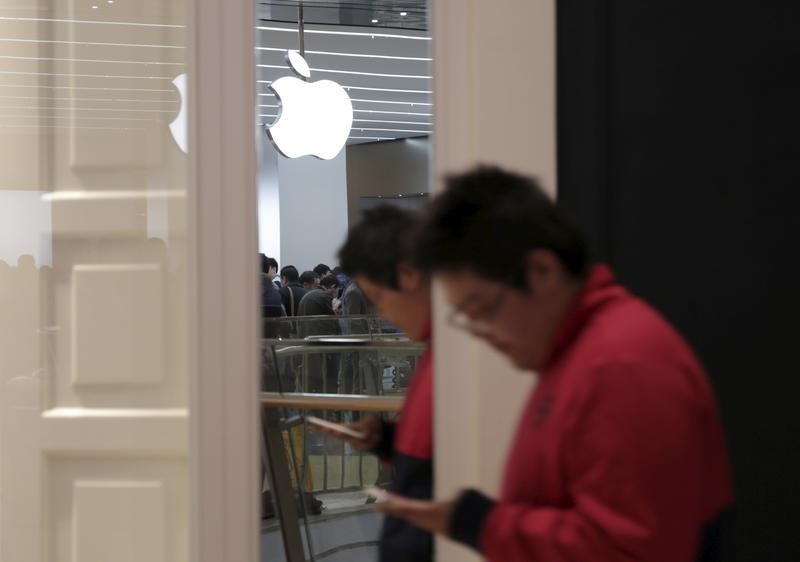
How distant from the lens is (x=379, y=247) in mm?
1588

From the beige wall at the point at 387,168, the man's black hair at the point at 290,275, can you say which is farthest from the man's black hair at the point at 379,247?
the beige wall at the point at 387,168

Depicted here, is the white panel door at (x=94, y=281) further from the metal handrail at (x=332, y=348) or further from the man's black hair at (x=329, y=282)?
the man's black hair at (x=329, y=282)

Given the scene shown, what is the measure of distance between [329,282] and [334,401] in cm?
417

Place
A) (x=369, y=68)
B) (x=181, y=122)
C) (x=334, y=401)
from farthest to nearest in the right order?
(x=369, y=68) < (x=334, y=401) < (x=181, y=122)

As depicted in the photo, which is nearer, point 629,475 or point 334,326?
point 629,475

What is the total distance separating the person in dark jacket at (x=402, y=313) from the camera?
1564mm

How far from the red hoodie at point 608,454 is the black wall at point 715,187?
2.94 feet

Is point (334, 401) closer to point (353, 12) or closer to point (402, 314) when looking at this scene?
point (402, 314)

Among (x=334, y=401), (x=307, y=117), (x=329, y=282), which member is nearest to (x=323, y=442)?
(x=334, y=401)

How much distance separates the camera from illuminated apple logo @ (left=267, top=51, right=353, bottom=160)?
6.12m

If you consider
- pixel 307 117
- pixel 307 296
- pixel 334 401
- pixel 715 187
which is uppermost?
pixel 307 117

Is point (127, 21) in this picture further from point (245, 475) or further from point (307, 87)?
point (307, 87)

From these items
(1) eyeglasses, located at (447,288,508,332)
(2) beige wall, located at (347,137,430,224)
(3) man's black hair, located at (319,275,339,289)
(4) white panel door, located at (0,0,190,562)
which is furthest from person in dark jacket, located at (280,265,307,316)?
(1) eyeglasses, located at (447,288,508,332)

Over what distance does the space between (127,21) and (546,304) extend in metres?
1.60
